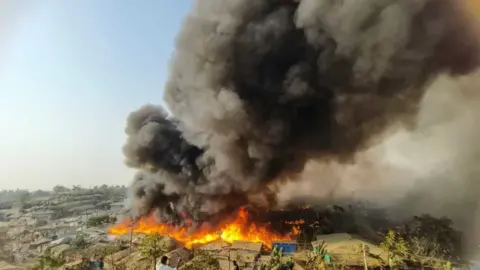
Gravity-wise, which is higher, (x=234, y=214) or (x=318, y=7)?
(x=318, y=7)

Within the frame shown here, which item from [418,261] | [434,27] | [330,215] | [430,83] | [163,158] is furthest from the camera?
[330,215]

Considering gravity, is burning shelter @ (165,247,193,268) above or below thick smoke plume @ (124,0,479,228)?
below

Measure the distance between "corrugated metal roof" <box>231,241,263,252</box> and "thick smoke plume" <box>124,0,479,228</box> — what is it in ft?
10.7

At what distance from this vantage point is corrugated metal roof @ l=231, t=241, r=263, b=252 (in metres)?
19.4

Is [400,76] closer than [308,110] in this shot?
Yes

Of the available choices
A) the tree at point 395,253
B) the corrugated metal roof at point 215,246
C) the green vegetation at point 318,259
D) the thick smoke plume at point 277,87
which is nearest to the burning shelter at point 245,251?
the corrugated metal roof at point 215,246

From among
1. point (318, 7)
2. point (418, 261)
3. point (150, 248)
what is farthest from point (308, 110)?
point (150, 248)

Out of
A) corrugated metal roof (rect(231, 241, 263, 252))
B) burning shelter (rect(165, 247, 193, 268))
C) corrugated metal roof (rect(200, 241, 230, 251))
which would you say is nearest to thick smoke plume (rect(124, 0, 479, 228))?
corrugated metal roof (rect(200, 241, 230, 251))

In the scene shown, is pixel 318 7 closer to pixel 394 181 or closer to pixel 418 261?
pixel 418 261

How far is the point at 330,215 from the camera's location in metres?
27.3

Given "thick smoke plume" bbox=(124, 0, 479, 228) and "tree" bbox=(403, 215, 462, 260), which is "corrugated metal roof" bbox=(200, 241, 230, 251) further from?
"tree" bbox=(403, 215, 462, 260)

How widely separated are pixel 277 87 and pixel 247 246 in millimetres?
8128

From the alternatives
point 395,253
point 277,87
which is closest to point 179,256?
point 395,253

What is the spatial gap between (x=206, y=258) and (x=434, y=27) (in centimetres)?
1488
